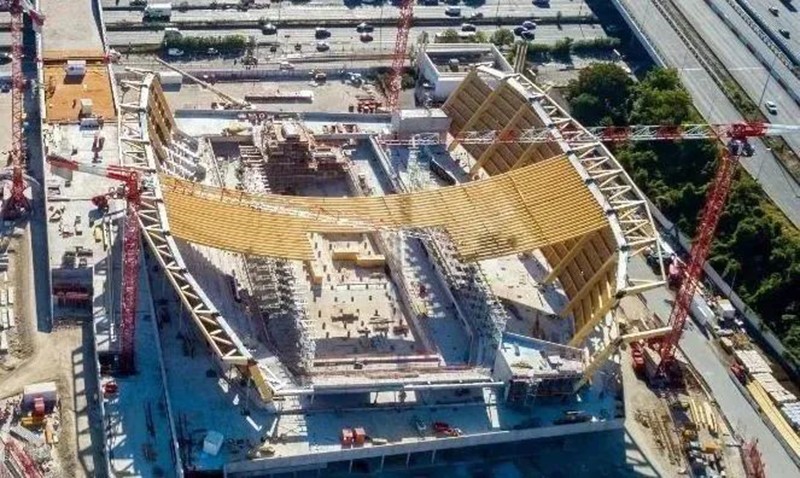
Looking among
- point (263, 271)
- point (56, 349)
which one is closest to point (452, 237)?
point (263, 271)

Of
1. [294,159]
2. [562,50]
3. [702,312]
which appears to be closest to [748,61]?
[562,50]

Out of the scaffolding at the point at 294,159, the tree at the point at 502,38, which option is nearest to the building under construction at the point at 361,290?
the scaffolding at the point at 294,159

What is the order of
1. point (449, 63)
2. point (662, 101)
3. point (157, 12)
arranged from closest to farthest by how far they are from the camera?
1. point (662, 101)
2. point (449, 63)
3. point (157, 12)

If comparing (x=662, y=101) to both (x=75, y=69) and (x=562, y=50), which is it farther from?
(x=75, y=69)

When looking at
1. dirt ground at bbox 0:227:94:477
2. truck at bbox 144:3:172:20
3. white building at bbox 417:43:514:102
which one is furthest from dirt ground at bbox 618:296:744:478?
truck at bbox 144:3:172:20

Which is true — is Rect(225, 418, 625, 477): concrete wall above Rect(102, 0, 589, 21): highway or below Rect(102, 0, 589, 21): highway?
below

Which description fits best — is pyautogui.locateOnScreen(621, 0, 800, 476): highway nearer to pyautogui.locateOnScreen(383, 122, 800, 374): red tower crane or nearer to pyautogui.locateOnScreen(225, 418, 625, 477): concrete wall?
pyautogui.locateOnScreen(383, 122, 800, 374): red tower crane
